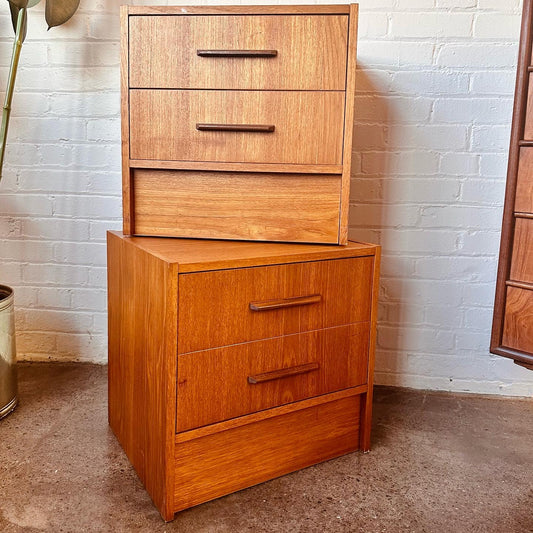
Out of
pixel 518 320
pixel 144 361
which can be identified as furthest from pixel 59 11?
pixel 518 320

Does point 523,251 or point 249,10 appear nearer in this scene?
point 249,10

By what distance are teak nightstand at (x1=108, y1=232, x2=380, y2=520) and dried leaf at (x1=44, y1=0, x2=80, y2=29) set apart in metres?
0.76

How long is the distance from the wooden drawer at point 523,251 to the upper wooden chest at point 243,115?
1.77 ft

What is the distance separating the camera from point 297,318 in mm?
1437

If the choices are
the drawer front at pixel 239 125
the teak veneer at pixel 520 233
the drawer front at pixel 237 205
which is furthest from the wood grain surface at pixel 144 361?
the teak veneer at pixel 520 233

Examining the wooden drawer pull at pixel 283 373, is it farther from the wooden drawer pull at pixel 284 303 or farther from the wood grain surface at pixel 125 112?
the wood grain surface at pixel 125 112

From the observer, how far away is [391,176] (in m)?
2.01

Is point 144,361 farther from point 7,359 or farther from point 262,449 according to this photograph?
point 7,359

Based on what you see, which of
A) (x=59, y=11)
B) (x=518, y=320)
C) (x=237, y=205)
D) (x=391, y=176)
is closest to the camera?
(x=237, y=205)

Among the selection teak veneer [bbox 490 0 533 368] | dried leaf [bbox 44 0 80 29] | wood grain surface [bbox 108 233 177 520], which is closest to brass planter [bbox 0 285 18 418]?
wood grain surface [bbox 108 233 177 520]

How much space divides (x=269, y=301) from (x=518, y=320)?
810 millimetres

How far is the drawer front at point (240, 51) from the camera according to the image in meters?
1.46

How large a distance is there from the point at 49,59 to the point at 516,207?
5.35 feet

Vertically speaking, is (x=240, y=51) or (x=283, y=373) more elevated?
(x=240, y=51)
